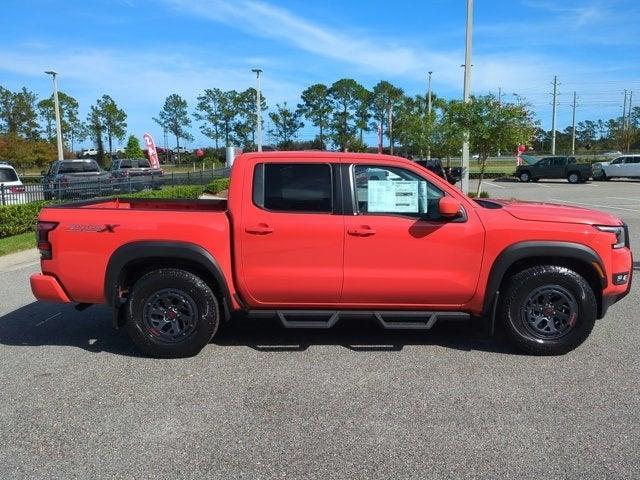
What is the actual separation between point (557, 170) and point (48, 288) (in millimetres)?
37984

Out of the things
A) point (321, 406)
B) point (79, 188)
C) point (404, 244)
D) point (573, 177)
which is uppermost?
point (404, 244)

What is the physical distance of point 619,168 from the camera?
121 ft

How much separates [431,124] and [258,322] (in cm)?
2852

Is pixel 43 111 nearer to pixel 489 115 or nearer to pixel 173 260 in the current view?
pixel 489 115

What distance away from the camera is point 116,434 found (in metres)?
3.65

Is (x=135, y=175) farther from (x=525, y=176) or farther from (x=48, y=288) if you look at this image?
(x=525, y=176)

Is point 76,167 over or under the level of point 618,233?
over

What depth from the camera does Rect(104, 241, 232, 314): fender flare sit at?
4.77 m

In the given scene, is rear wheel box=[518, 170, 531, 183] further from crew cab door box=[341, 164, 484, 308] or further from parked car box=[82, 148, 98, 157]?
parked car box=[82, 148, 98, 157]

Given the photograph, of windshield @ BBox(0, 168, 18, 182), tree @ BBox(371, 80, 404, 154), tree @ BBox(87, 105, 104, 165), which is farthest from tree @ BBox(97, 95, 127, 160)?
windshield @ BBox(0, 168, 18, 182)

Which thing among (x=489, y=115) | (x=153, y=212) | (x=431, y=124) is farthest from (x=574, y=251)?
(x=431, y=124)

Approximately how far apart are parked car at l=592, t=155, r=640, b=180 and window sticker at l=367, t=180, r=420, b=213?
121ft

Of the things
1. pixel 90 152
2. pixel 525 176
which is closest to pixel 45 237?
pixel 525 176

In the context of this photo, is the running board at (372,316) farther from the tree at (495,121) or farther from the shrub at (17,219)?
the tree at (495,121)
